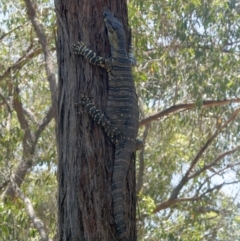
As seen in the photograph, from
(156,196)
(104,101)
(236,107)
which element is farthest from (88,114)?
(156,196)

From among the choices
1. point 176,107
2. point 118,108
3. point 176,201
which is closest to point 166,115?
point 176,107

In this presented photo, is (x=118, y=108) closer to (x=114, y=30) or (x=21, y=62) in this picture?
(x=114, y=30)

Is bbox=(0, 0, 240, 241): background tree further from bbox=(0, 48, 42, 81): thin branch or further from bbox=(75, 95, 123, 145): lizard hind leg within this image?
bbox=(75, 95, 123, 145): lizard hind leg

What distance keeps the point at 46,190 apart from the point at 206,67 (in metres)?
3.29

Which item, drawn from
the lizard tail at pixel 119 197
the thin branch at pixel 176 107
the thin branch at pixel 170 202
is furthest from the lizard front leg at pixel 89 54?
the thin branch at pixel 170 202

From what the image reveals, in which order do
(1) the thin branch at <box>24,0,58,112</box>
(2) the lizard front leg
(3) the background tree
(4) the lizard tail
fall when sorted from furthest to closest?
(3) the background tree, (1) the thin branch at <box>24,0,58,112</box>, (2) the lizard front leg, (4) the lizard tail

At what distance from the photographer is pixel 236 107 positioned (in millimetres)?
10953

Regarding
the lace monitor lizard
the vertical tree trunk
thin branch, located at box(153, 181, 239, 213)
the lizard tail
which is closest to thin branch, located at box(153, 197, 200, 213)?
thin branch, located at box(153, 181, 239, 213)

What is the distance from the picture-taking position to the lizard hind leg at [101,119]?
4.08 meters

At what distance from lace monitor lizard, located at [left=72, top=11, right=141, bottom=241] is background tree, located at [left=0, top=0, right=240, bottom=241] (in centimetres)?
467

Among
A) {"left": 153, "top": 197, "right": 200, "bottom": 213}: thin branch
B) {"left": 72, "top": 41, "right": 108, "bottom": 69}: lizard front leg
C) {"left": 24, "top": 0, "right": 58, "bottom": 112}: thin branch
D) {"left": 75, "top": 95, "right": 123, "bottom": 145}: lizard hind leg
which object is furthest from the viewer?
{"left": 153, "top": 197, "right": 200, "bottom": 213}: thin branch

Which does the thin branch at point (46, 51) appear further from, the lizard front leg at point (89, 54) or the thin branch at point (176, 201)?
the lizard front leg at point (89, 54)

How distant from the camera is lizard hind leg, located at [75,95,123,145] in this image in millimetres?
4078

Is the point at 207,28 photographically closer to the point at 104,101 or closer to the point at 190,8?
the point at 190,8
